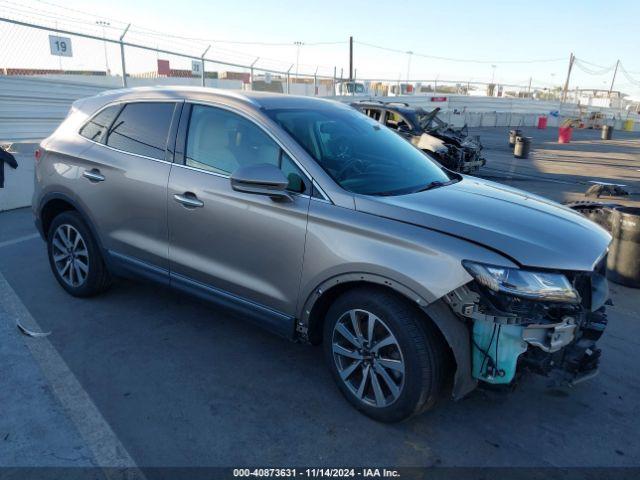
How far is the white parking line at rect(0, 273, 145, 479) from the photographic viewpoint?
2.47 meters

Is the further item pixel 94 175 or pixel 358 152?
pixel 94 175

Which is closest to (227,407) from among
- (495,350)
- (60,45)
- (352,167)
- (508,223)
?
(495,350)

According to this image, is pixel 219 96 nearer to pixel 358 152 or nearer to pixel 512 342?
pixel 358 152

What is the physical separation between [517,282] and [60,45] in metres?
12.5

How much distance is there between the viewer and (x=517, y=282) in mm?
2375

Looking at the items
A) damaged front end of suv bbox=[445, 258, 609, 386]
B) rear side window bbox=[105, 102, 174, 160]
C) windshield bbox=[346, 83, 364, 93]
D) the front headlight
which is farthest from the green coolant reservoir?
windshield bbox=[346, 83, 364, 93]

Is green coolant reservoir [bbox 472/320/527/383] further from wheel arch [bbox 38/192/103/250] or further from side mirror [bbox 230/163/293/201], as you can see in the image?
wheel arch [bbox 38/192/103/250]

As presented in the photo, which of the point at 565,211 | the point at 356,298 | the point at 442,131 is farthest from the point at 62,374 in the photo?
the point at 442,131

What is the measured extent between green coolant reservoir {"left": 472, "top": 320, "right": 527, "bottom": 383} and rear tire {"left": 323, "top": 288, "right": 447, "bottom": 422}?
190 mm

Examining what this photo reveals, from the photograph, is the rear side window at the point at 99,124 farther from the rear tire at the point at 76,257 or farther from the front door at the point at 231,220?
the front door at the point at 231,220

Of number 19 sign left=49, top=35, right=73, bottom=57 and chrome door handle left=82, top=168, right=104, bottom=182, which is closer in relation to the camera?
chrome door handle left=82, top=168, right=104, bottom=182

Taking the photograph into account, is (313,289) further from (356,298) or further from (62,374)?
(62,374)

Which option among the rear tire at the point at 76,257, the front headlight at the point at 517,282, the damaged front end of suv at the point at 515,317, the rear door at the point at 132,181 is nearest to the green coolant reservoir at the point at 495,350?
the damaged front end of suv at the point at 515,317

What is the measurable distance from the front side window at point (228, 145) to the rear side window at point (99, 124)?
3.21 ft
